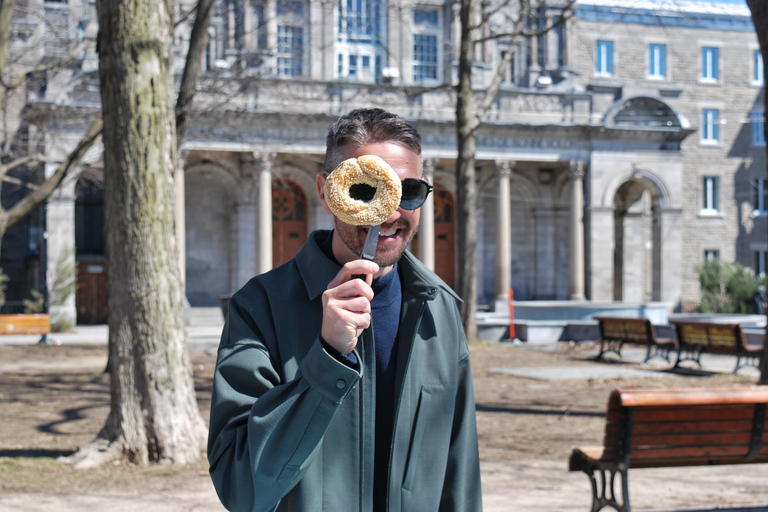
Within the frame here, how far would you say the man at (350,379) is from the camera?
1969 millimetres

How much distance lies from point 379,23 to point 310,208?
8872 mm

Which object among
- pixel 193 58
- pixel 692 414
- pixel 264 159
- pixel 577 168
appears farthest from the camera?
pixel 577 168

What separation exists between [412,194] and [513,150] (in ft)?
112

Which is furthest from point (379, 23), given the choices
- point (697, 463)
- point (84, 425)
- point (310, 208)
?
point (697, 463)

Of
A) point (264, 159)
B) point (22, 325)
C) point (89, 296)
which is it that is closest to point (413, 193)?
point (22, 325)

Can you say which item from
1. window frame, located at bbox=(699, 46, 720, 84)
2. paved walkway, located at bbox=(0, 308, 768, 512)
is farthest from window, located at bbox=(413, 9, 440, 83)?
paved walkway, located at bbox=(0, 308, 768, 512)

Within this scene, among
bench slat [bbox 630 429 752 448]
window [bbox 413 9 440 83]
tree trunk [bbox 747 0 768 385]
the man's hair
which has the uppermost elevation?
window [bbox 413 9 440 83]

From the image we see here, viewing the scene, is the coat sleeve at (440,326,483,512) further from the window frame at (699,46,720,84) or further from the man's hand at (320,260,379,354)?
the window frame at (699,46,720,84)

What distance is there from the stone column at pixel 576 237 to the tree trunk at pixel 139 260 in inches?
1194

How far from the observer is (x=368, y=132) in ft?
7.21

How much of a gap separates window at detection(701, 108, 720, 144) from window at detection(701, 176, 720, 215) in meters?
2.00

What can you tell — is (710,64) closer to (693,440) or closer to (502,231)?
(502,231)

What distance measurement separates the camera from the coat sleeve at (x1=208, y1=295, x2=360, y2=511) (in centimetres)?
195

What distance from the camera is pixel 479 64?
36.5 meters
